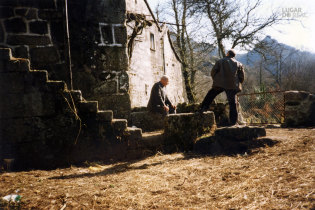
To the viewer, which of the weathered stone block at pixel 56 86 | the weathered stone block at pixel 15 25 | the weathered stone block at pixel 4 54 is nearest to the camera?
the weathered stone block at pixel 4 54

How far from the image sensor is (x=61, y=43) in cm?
442

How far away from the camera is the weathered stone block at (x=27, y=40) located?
4.13 meters

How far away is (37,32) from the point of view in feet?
14.0

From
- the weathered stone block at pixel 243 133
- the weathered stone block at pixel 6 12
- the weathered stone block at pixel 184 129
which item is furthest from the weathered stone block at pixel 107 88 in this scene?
the weathered stone block at pixel 243 133

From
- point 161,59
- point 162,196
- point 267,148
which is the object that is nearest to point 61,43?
point 162,196

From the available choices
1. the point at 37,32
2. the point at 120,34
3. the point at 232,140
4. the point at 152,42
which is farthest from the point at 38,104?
the point at 152,42

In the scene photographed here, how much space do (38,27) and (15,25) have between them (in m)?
0.38

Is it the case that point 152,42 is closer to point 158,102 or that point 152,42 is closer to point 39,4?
point 158,102

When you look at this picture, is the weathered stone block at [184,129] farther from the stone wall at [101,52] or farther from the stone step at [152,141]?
the stone wall at [101,52]

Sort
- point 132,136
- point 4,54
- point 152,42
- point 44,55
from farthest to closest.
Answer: point 152,42
point 44,55
point 132,136
point 4,54

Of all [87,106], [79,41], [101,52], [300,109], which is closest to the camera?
[87,106]

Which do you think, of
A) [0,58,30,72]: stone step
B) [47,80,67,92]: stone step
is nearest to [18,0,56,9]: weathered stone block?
[0,58,30,72]: stone step

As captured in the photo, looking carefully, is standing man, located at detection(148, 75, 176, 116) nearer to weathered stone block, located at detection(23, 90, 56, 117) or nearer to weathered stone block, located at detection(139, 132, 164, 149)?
weathered stone block, located at detection(139, 132, 164, 149)

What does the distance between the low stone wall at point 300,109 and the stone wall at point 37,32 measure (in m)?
6.55
